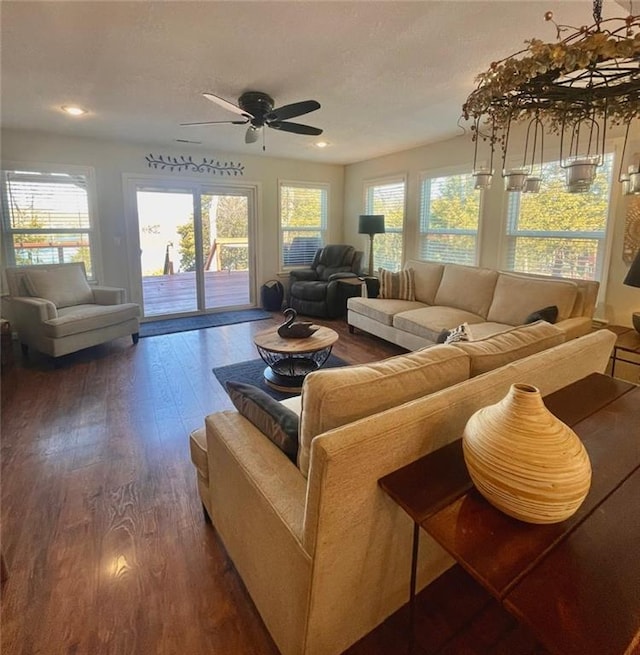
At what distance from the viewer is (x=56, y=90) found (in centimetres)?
311

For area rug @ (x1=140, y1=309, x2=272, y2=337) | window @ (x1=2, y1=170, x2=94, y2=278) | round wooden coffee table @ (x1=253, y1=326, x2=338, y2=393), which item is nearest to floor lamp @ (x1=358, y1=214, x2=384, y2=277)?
area rug @ (x1=140, y1=309, x2=272, y2=337)

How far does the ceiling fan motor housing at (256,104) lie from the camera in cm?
315

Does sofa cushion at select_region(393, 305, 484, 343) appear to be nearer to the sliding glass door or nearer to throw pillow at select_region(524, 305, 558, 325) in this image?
throw pillow at select_region(524, 305, 558, 325)

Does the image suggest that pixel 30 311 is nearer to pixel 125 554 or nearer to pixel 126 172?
pixel 126 172

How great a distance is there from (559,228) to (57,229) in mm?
5676

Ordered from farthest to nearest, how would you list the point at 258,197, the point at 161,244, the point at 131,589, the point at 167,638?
the point at 258,197 → the point at 161,244 → the point at 131,589 → the point at 167,638

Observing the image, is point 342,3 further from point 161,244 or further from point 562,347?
point 161,244

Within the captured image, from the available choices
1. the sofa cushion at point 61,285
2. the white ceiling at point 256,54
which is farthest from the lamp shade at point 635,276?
the sofa cushion at point 61,285

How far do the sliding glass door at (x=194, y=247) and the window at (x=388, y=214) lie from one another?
195cm

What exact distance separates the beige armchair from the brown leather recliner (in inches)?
92.4

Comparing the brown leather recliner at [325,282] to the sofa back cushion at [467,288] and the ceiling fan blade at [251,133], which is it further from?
the ceiling fan blade at [251,133]

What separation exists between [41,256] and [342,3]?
4.59 m

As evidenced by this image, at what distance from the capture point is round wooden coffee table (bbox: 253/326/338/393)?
3016mm

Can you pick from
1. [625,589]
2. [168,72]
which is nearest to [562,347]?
[625,589]
